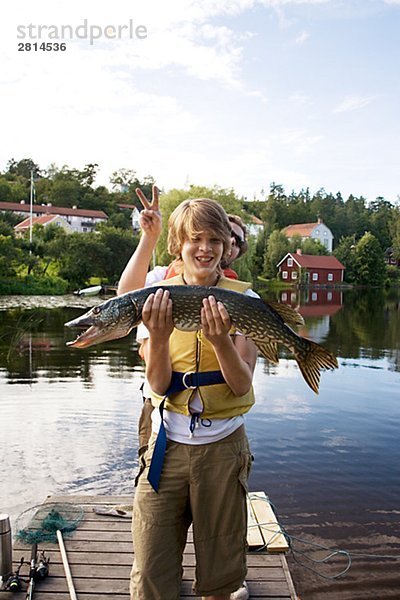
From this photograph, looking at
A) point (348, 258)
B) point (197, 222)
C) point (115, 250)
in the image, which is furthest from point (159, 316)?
point (348, 258)

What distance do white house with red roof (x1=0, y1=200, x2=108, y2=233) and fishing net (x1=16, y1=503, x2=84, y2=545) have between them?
73198mm

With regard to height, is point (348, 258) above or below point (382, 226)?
below

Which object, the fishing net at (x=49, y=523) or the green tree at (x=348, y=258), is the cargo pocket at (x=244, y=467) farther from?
the green tree at (x=348, y=258)

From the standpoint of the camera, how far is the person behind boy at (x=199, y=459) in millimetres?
2285

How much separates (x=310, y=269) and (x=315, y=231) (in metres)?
22.9

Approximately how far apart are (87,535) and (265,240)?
67856mm

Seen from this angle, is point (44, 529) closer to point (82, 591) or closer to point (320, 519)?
point (82, 591)

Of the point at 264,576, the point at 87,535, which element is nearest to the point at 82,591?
the point at 87,535

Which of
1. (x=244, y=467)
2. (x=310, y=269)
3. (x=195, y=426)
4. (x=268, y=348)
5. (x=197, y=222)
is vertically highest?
(x=197, y=222)

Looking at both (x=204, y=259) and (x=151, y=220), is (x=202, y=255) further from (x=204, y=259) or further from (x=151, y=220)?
(x=151, y=220)

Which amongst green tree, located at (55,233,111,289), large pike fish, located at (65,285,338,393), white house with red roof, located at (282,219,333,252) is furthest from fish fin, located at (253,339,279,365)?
white house with red roof, located at (282,219,333,252)

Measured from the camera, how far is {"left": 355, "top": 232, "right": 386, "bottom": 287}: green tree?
6981 centimetres

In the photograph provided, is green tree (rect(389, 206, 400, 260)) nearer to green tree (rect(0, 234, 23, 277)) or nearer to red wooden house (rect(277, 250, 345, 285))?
red wooden house (rect(277, 250, 345, 285))

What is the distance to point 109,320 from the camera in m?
2.43
